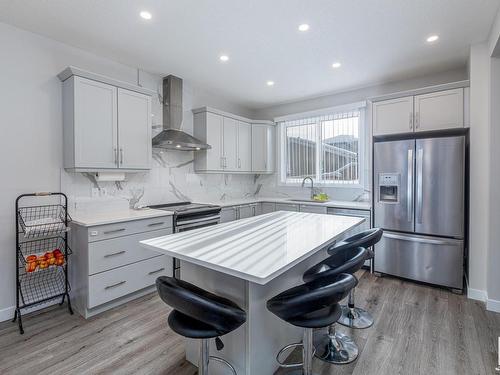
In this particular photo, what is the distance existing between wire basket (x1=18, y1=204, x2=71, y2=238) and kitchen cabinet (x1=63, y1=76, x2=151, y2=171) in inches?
19.3

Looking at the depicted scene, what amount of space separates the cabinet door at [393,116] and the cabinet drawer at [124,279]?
330 centimetres

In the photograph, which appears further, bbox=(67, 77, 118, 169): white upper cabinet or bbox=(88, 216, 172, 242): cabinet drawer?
bbox=(67, 77, 118, 169): white upper cabinet

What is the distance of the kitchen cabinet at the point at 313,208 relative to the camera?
159 inches

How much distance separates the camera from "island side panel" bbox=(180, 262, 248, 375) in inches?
61.0

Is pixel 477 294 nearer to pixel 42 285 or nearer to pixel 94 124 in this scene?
pixel 94 124

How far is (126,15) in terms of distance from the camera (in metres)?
2.32

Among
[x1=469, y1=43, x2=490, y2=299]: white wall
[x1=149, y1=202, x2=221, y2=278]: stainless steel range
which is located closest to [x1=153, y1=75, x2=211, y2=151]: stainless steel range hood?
[x1=149, y1=202, x2=221, y2=278]: stainless steel range

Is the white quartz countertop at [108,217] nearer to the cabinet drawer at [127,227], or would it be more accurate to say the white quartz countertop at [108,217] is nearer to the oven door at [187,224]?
the cabinet drawer at [127,227]

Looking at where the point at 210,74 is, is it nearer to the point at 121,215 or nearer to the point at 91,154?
the point at 91,154

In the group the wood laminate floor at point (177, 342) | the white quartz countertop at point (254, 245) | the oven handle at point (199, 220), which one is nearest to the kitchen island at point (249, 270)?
the white quartz countertop at point (254, 245)

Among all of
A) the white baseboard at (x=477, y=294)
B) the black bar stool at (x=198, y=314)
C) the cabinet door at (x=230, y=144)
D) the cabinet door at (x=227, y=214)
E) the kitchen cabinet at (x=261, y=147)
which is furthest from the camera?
the kitchen cabinet at (x=261, y=147)

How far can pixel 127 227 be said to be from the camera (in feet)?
9.02

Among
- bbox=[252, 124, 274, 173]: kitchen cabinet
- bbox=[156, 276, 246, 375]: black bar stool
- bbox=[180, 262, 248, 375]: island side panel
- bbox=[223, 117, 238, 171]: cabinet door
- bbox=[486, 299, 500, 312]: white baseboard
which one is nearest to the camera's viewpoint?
bbox=[156, 276, 246, 375]: black bar stool

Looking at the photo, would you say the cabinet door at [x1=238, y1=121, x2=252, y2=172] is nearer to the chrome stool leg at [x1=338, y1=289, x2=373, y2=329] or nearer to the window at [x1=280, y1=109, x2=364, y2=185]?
the window at [x1=280, y1=109, x2=364, y2=185]
